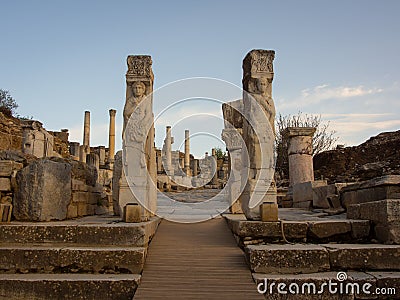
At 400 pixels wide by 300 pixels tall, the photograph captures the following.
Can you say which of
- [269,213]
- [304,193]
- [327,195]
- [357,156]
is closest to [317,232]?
[269,213]

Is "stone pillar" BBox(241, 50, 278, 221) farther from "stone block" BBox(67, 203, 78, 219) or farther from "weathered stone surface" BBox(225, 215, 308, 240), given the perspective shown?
"stone block" BBox(67, 203, 78, 219)

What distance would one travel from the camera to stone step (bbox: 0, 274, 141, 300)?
4258mm

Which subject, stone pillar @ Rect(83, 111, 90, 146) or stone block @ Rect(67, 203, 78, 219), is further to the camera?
stone pillar @ Rect(83, 111, 90, 146)

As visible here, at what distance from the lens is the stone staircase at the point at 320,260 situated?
423 cm

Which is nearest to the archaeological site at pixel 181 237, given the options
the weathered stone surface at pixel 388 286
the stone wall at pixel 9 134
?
the weathered stone surface at pixel 388 286

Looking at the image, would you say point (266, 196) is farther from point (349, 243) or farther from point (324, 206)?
point (324, 206)

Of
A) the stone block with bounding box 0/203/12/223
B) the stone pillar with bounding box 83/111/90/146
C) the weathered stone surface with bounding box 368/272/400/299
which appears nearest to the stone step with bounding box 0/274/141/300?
the stone block with bounding box 0/203/12/223

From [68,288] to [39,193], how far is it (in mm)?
2999

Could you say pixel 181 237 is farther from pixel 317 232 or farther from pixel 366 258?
pixel 366 258

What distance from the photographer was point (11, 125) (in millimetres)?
19906

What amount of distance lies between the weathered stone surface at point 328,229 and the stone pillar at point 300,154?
369 inches

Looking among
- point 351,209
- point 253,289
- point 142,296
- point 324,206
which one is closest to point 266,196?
point 351,209

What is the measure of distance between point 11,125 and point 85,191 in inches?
548

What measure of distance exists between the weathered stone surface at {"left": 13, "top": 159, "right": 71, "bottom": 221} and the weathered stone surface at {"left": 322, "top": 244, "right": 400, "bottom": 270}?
5136 mm
